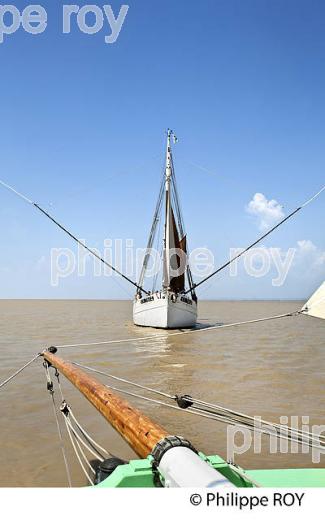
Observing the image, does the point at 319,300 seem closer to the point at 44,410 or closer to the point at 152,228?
A: the point at 44,410

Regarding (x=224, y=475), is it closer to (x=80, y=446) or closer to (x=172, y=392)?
(x=80, y=446)

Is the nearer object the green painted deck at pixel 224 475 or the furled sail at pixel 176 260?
the green painted deck at pixel 224 475

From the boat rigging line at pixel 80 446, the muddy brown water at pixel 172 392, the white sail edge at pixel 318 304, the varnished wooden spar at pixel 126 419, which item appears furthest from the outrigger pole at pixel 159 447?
the white sail edge at pixel 318 304

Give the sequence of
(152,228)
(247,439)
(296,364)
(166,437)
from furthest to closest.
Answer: (152,228) → (296,364) → (247,439) → (166,437)

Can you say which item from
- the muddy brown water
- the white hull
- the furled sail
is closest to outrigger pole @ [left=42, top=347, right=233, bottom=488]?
the muddy brown water

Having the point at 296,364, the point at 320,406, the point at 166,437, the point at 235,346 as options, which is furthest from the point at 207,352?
the point at 166,437

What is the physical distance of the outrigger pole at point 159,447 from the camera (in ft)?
8.05

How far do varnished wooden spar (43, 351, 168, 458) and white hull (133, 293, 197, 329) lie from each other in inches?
977

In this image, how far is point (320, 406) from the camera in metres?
9.62

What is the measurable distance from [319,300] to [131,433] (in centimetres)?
276

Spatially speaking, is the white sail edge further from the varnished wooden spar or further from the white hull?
the white hull

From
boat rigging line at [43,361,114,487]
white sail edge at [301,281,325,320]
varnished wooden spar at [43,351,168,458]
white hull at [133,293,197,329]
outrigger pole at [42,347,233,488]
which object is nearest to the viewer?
outrigger pole at [42,347,233,488]

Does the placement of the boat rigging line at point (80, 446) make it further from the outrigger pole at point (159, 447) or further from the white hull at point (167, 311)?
the white hull at point (167, 311)

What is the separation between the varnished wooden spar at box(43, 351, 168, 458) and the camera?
3334 mm
